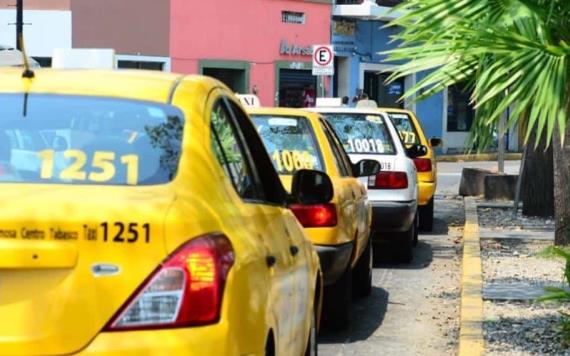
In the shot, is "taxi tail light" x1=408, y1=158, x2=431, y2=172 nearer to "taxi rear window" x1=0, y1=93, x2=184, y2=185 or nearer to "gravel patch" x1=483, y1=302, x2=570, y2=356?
"gravel patch" x1=483, y1=302, x2=570, y2=356

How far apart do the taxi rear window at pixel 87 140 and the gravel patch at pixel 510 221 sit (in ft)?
38.9

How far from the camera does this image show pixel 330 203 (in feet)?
26.5

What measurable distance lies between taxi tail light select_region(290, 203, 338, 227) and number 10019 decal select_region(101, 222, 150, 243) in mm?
4417

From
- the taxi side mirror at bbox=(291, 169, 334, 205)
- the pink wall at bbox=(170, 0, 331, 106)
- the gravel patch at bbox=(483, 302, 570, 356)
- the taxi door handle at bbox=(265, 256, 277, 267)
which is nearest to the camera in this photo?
the taxi door handle at bbox=(265, 256, 277, 267)

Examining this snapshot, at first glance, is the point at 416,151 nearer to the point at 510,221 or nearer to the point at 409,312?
the point at 510,221

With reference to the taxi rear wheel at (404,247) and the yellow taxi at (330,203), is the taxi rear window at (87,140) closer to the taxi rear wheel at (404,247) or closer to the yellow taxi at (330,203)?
the yellow taxi at (330,203)

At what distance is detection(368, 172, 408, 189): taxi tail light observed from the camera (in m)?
12.3

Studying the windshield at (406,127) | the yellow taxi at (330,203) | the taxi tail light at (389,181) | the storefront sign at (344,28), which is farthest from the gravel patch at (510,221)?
the storefront sign at (344,28)

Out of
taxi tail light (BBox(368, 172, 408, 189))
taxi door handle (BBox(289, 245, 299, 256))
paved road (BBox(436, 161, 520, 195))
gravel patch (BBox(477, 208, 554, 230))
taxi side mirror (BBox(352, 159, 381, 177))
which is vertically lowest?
paved road (BBox(436, 161, 520, 195))

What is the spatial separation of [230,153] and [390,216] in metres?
7.56

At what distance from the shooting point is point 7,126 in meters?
4.35

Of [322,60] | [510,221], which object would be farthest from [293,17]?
[510,221]

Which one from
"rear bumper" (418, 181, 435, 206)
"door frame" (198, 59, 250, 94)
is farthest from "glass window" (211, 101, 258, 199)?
"door frame" (198, 59, 250, 94)

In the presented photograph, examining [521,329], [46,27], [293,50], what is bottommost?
[521,329]
